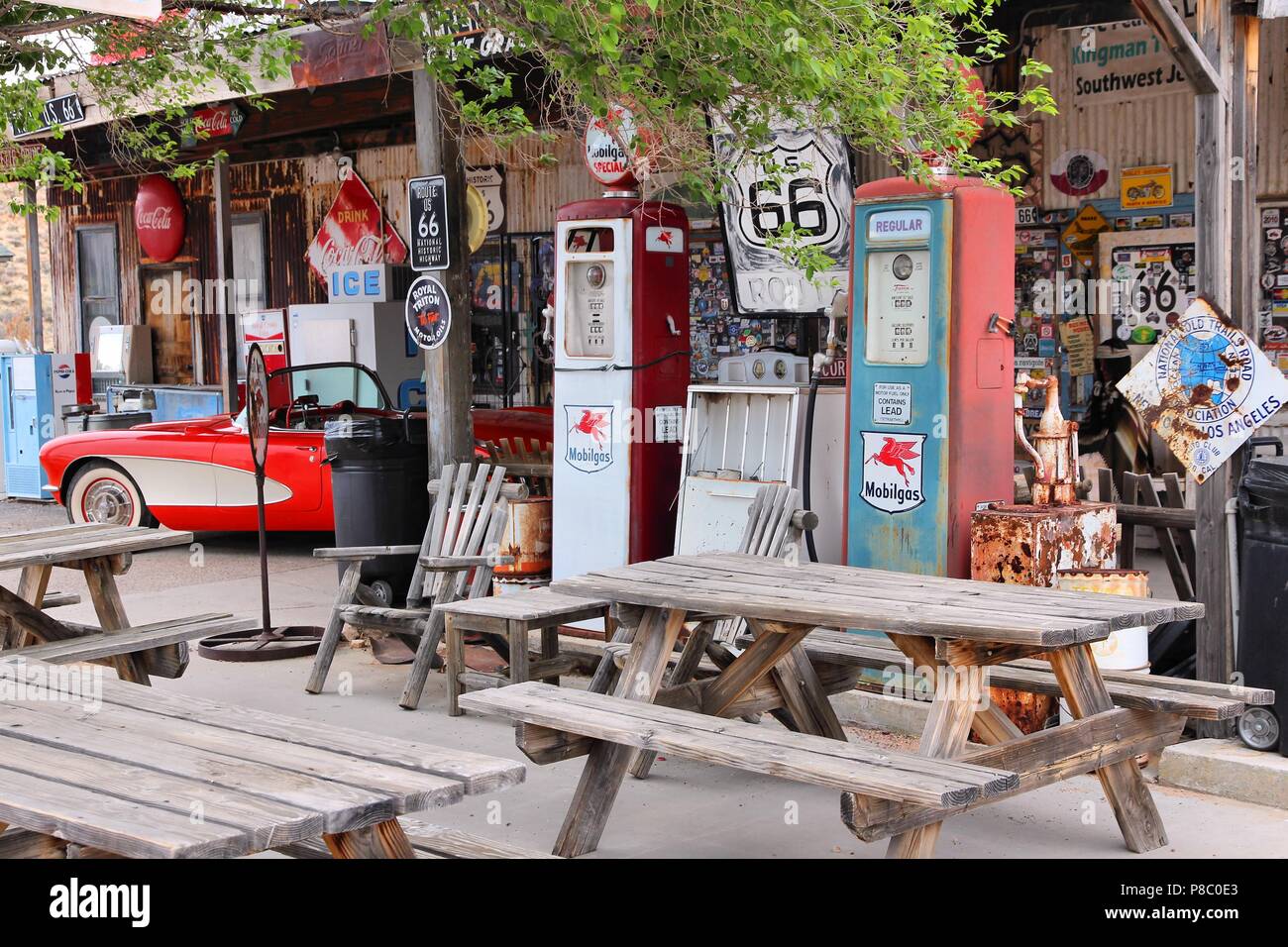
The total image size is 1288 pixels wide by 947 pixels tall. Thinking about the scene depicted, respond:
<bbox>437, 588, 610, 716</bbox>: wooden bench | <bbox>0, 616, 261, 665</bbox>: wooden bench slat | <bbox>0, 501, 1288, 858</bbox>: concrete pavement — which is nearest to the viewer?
<bbox>0, 501, 1288, 858</bbox>: concrete pavement

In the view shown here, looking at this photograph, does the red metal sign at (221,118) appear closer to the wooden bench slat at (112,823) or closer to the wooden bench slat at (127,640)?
the wooden bench slat at (127,640)

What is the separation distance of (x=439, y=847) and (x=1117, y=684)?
2.38 metres

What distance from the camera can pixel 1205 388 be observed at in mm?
5496

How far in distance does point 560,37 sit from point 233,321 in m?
10.5

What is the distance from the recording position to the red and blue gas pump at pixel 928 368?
6.21 m

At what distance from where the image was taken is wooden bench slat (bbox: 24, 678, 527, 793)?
10.8 feet

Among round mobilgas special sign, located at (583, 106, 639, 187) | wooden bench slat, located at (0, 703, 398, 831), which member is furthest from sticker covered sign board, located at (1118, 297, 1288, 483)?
wooden bench slat, located at (0, 703, 398, 831)

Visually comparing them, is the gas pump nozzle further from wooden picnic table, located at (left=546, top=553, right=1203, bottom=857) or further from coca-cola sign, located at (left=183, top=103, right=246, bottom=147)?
coca-cola sign, located at (left=183, top=103, right=246, bottom=147)

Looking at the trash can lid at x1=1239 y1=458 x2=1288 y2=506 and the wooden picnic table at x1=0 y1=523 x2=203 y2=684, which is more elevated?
the trash can lid at x1=1239 y1=458 x2=1288 y2=506

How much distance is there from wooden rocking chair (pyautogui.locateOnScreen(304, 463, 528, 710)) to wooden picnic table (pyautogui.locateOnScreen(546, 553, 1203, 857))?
1490mm

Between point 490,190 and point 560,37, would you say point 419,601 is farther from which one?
point 490,190

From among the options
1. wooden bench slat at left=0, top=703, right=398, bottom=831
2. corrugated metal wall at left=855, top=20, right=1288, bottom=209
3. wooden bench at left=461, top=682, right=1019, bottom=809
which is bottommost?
wooden bench at left=461, top=682, right=1019, bottom=809

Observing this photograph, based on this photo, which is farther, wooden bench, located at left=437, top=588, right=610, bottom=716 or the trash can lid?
wooden bench, located at left=437, top=588, right=610, bottom=716

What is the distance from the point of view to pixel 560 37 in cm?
573
